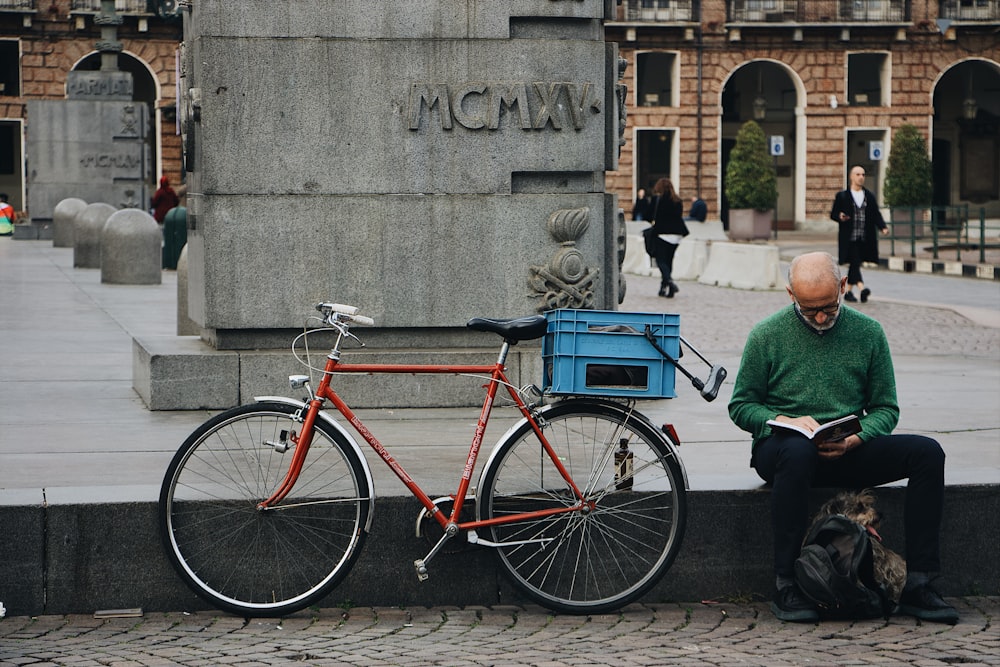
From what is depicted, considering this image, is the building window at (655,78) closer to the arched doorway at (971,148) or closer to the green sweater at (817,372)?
the arched doorway at (971,148)

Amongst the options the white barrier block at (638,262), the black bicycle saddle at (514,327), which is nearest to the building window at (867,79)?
the white barrier block at (638,262)

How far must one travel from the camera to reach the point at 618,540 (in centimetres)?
584

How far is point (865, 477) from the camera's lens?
5.90 meters

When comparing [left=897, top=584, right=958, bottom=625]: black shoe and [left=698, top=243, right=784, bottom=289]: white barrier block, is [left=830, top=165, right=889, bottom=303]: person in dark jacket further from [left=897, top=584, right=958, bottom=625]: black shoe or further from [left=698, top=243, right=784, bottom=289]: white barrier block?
[left=897, top=584, right=958, bottom=625]: black shoe

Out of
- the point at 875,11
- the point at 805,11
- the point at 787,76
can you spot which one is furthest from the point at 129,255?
the point at 787,76

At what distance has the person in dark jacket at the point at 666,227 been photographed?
69.7 ft

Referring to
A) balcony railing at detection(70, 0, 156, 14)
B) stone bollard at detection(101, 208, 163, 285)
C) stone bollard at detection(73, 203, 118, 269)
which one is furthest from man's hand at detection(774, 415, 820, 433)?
balcony railing at detection(70, 0, 156, 14)

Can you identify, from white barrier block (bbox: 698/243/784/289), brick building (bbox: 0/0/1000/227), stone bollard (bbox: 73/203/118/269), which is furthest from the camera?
brick building (bbox: 0/0/1000/227)

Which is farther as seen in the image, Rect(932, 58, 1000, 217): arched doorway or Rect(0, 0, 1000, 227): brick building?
Rect(932, 58, 1000, 217): arched doorway

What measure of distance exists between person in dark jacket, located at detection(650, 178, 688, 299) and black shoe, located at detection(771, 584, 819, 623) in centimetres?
1527

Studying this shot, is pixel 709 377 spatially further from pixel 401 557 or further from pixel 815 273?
pixel 401 557

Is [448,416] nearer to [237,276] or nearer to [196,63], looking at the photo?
[237,276]

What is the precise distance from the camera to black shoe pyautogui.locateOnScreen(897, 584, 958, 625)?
18.7 ft

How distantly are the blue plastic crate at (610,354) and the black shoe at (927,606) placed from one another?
110cm
